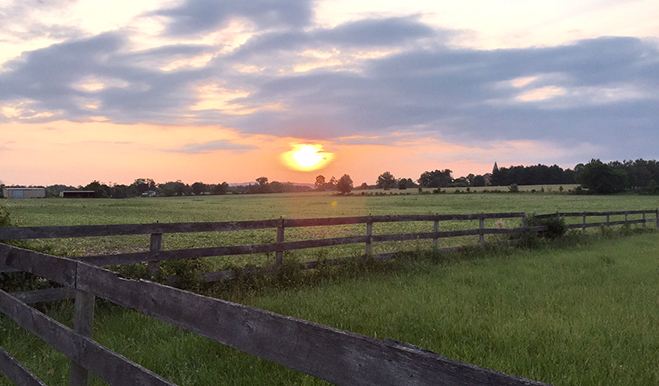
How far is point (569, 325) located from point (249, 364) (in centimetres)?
421

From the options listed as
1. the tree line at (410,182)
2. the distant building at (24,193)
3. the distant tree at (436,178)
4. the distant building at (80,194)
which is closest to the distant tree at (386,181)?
the tree line at (410,182)

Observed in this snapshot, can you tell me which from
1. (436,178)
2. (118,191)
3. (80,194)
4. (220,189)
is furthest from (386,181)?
(80,194)

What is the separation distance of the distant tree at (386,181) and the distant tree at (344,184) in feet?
80.1

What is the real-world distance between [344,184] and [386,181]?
99.2ft

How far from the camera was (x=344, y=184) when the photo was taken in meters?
123

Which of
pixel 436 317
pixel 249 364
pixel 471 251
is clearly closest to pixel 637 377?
pixel 436 317

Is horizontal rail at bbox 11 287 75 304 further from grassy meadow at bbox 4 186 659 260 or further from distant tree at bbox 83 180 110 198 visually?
distant tree at bbox 83 180 110 198

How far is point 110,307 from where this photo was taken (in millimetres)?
6688

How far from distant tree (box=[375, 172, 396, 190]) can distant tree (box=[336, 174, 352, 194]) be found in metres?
24.4

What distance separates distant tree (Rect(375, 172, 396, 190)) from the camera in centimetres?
14812

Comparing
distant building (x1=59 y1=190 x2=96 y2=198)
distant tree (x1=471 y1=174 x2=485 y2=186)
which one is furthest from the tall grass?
distant tree (x1=471 y1=174 x2=485 y2=186)

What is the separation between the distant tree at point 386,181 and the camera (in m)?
148

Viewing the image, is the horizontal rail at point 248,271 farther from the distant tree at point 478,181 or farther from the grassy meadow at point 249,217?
the distant tree at point 478,181

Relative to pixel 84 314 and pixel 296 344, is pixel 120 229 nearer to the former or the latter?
pixel 84 314
